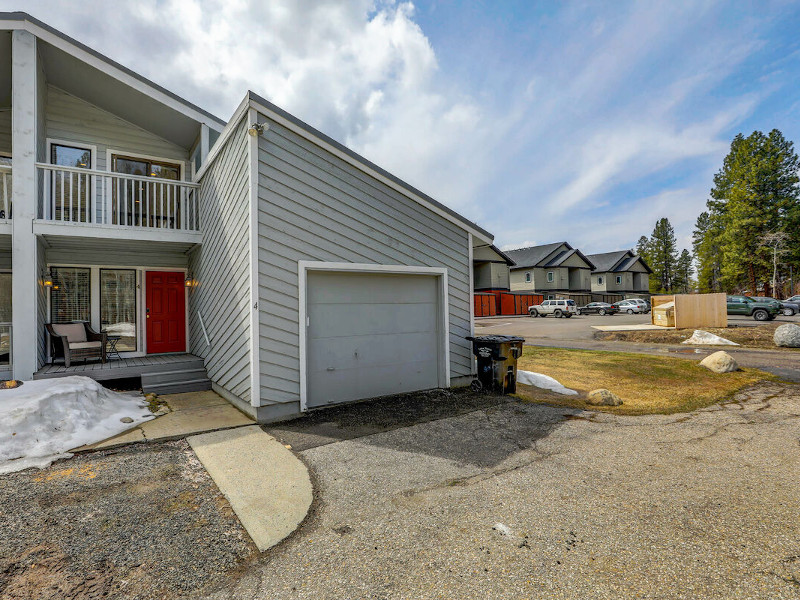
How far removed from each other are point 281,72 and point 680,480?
31.7ft

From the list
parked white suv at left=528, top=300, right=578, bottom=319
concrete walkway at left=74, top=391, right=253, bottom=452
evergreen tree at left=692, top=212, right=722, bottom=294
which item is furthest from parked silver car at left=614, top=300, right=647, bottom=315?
concrete walkway at left=74, top=391, right=253, bottom=452

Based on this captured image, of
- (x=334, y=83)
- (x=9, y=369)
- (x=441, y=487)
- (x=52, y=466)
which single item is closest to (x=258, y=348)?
(x=52, y=466)

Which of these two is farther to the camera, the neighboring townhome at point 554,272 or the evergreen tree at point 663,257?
the evergreen tree at point 663,257

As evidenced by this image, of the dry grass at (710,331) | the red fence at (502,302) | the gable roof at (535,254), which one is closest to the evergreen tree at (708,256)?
the gable roof at (535,254)

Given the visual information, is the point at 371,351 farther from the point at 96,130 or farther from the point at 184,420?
the point at 96,130

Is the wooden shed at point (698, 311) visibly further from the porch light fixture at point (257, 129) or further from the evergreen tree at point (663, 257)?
the evergreen tree at point (663, 257)

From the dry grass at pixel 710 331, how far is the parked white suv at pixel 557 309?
13143 millimetres

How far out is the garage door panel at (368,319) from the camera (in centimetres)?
557

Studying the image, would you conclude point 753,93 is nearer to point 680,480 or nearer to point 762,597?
point 680,480

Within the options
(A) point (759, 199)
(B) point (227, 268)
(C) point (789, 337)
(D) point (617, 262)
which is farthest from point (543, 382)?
(D) point (617, 262)

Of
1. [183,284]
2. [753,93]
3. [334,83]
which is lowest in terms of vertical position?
[183,284]

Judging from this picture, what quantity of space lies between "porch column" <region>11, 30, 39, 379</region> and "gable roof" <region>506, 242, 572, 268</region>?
128ft

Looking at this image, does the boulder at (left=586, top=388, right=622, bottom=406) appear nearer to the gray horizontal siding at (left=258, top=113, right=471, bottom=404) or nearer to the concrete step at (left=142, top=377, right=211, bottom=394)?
the gray horizontal siding at (left=258, top=113, right=471, bottom=404)

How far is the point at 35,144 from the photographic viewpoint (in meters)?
5.86
